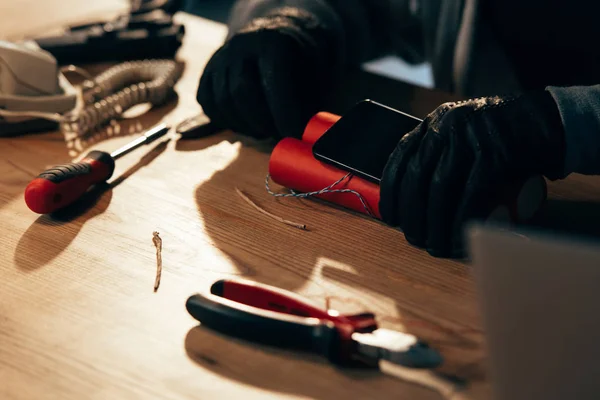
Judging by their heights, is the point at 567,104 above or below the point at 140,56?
above

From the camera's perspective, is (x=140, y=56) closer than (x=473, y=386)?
No

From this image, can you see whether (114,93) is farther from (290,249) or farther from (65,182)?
(290,249)

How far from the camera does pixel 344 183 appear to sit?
0.68 m

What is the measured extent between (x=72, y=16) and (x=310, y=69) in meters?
0.60

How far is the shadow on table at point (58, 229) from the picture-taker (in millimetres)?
619

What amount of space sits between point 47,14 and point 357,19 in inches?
23.2

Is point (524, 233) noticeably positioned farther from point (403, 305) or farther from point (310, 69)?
point (310, 69)

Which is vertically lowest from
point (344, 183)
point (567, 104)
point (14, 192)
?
point (14, 192)

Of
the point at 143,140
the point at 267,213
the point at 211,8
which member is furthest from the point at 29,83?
the point at 211,8

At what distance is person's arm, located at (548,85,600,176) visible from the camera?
628mm

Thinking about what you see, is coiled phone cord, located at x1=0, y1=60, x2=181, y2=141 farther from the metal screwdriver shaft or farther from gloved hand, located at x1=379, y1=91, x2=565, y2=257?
gloved hand, located at x1=379, y1=91, x2=565, y2=257

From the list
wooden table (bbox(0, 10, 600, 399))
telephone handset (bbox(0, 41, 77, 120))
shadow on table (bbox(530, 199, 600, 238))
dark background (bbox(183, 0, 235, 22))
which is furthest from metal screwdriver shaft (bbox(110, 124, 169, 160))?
dark background (bbox(183, 0, 235, 22))

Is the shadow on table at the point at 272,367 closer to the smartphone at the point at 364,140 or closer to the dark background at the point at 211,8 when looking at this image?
the smartphone at the point at 364,140

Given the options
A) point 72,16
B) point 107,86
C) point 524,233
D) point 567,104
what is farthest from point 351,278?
point 72,16
